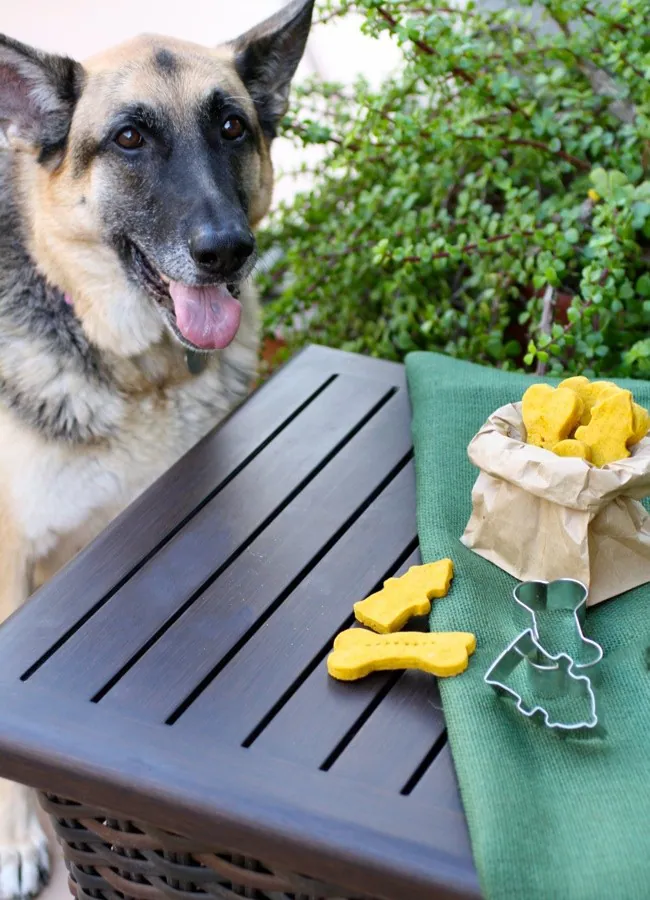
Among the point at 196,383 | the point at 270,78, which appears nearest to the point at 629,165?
the point at 270,78

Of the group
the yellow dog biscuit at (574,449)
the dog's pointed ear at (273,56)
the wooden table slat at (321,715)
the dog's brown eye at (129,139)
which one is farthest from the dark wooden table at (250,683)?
the dog's pointed ear at (273,56)

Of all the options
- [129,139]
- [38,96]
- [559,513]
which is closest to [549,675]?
[559,513]

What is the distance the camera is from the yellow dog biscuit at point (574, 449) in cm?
114

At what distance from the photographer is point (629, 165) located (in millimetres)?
1857

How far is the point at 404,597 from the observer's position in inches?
45.4

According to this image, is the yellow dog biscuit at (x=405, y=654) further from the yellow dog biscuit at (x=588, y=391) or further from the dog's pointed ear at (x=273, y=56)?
the dog's pointed ear at (x=273, y=56)

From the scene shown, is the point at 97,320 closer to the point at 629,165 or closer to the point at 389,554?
the point at 389,554

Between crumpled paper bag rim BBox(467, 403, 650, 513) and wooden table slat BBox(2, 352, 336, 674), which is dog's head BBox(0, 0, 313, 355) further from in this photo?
crumpled paper bag rim BBox(467, 403, 650, 513)

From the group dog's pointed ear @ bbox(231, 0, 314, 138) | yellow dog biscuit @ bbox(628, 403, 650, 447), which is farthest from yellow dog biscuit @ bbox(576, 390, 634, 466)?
dog's pointed ear @ bbox(231, 0, 314, 138)

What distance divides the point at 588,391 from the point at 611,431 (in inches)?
4.1

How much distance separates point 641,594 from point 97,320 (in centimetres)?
95

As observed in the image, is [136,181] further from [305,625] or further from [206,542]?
[305,625]

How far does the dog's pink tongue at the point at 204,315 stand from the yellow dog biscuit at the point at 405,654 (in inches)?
25.1

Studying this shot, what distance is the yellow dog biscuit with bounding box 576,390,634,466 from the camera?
1146 mm
